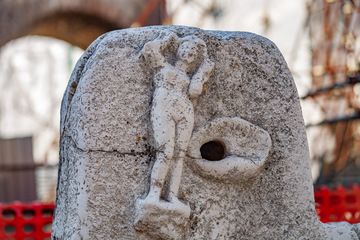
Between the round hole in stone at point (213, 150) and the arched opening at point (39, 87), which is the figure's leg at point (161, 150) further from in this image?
the arched opening at point (39, 87)

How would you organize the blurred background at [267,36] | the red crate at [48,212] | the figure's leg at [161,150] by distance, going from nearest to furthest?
the figure's leg at [161,150] < the red crate at [48,212] < the blurred background at [267,36]

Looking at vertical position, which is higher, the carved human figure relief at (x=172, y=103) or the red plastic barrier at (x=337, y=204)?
the carved human figure relief at (x=172, y=103)

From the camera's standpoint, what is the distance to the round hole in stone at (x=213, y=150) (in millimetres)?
1784

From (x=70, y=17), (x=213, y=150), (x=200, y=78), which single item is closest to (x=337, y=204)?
(x=213, y=150)

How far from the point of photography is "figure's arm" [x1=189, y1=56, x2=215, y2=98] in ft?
5.67

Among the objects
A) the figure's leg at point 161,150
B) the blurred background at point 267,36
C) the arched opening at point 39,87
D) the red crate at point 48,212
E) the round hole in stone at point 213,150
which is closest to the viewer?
the figure's leg at point 161,150

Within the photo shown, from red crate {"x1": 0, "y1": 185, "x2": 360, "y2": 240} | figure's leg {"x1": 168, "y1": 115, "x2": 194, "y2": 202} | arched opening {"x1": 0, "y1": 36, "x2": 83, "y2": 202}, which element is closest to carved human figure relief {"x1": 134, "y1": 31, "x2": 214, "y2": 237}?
figure's leg {"x1": 168, "y1": 115, "x2": 194, "y2": 202}

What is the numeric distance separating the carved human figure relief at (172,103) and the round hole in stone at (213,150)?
9cm

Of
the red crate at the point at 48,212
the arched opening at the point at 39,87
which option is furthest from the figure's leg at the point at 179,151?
the arched opening at the point at 39,87

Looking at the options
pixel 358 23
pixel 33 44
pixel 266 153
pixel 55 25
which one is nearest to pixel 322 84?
pixel 358 23

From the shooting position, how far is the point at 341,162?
612cm

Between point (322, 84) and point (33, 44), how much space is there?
6.60m

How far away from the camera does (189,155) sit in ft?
5.67

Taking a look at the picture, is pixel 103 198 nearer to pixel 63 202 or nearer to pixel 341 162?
pixel 63 202
